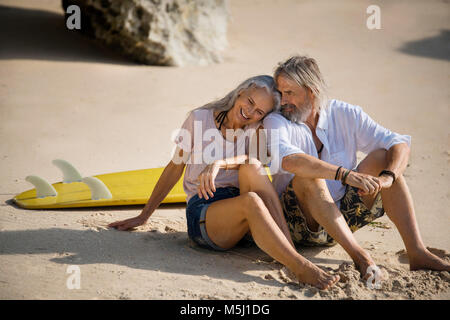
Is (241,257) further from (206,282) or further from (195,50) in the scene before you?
(195,50)

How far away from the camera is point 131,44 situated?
24.4 feet

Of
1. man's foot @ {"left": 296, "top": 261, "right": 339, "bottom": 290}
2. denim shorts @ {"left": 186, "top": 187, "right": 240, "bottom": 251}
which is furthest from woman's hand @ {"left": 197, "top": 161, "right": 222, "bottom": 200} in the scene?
man's foot @ {"left": 296, "top": 261, "right": 339, "bottom": 290}

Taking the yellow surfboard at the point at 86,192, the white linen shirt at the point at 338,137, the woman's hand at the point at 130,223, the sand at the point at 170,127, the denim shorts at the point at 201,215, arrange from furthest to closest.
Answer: the yellow surfboard at the point at 86,192
the woman's hand at the point at 130,223
the white linen shirt at the point at 338,137
the denim shorts at the point at 201,215
the sand at the point at 170,127

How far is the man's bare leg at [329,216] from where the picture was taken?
114 inches

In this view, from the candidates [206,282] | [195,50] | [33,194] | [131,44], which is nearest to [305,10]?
[195,50]

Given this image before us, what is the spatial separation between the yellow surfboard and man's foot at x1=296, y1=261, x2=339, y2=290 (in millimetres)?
1524

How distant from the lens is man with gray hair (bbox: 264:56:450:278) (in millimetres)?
2945

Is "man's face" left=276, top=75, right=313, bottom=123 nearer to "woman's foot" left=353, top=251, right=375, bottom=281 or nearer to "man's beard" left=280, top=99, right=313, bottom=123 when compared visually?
"man's beard" left=280, top=99, right=313, bottom=123

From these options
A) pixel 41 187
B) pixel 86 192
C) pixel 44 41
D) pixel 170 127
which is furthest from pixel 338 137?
pixel 44 41

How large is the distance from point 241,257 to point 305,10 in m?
7.71

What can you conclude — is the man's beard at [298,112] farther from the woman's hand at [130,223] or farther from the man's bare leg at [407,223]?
the woman's hand at [130,223]

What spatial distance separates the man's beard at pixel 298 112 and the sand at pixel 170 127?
81 cm

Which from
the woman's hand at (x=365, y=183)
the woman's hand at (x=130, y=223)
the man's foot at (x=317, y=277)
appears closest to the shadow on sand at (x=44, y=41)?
the woman's hand at (x=130, y=223)

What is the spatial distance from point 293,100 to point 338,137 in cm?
37
